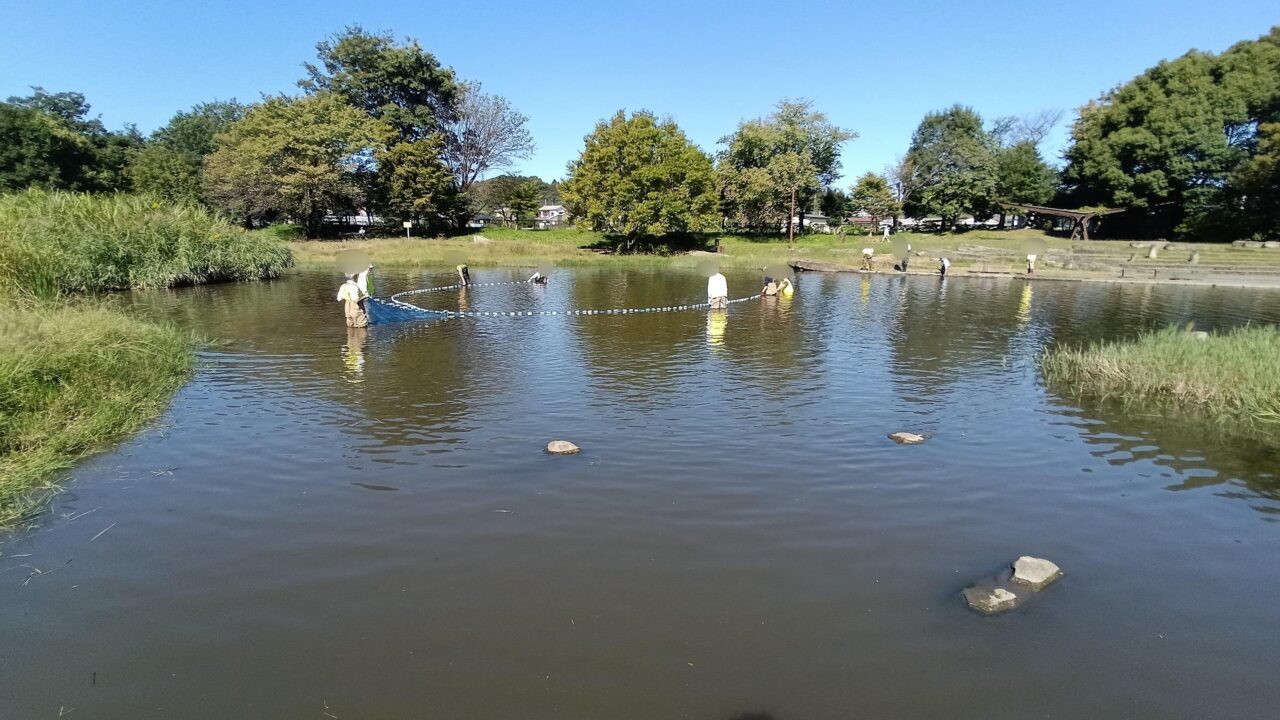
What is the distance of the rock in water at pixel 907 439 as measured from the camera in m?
11.1

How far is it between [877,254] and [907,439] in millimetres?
45454

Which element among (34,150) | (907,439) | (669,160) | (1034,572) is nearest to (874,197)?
(669,160)

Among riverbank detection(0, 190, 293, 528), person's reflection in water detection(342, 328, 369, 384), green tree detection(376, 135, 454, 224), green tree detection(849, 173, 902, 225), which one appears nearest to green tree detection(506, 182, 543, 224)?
green tree detection(376, 135, 454, 224)

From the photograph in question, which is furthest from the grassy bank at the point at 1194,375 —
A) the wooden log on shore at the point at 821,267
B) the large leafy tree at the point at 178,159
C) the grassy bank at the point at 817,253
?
the large leafy tree at the point at 178,159

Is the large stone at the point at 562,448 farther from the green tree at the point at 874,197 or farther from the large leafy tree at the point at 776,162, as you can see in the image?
the green tree at the point at 874,197

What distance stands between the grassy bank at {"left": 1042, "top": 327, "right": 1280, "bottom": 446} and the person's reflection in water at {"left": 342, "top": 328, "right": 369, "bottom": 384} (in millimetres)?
15605

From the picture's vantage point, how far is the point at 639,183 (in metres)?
54.4

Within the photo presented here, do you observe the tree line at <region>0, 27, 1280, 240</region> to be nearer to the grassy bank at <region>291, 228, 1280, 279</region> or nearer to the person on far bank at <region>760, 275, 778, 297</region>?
the grassy bank at <region>291, 228, 1280, 279</region>

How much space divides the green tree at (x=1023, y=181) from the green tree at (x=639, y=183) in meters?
31.3

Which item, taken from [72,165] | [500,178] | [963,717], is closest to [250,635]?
[963,717]

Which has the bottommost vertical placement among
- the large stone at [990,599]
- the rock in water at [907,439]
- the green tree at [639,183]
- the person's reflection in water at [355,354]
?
the large stone at [990,599]

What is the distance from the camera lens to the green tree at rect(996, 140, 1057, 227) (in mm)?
65306

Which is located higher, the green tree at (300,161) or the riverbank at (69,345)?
the green tree at (300,161)

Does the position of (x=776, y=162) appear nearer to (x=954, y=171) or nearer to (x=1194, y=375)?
(x=954, y=171)
